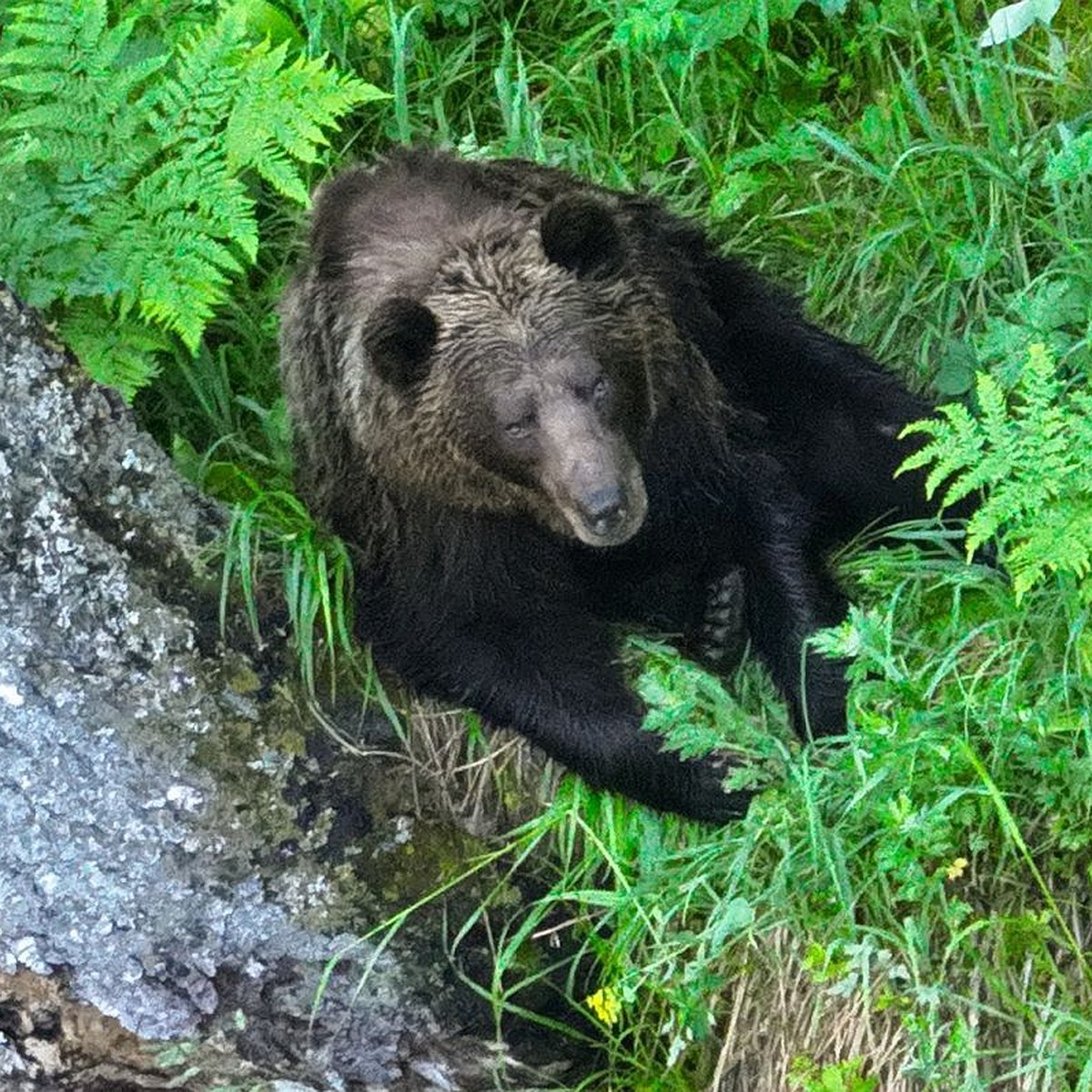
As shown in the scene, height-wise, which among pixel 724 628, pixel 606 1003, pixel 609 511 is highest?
pixel 609 511

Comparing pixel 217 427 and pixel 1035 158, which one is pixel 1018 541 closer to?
pixel 1035 158

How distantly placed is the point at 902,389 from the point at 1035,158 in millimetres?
867

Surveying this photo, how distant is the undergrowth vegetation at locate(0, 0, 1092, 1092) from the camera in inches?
177

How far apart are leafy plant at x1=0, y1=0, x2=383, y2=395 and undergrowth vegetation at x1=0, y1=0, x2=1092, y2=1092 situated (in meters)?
0.01

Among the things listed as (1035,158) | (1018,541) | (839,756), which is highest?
(1035,158)

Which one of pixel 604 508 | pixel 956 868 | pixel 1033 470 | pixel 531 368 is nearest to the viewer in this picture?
pixel 1033 470

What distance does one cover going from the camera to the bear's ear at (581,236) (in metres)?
5.12

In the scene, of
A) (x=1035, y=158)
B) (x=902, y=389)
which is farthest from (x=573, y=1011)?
(x=1035, y=158)

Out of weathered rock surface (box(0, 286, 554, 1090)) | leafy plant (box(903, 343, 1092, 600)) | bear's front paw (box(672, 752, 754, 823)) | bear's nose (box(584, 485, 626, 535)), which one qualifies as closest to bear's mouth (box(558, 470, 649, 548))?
bear's nose (box(584, 485, 626, 535))

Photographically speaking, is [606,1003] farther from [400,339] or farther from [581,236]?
[581,236]

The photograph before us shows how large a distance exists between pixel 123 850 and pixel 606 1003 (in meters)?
1.30

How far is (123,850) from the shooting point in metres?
5.03

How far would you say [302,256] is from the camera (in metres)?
5.89

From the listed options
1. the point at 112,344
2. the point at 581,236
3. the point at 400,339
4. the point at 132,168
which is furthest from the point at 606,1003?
the point at 132,168
